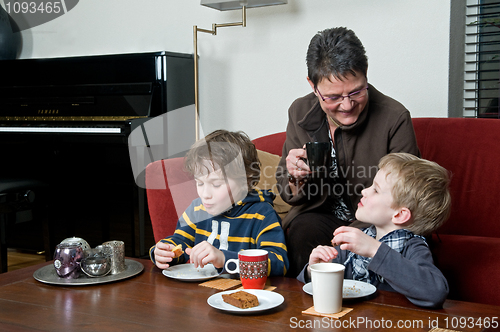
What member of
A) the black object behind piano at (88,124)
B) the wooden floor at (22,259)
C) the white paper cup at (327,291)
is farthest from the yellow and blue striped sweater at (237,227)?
the wooden floor at (22,259)

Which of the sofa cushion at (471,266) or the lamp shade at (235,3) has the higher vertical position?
the lamp shade at (235,3)

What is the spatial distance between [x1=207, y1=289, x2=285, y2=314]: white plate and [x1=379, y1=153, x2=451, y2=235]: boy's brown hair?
43 cm

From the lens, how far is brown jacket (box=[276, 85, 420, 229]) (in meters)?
1.72

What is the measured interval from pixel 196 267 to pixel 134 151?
5.97 ft

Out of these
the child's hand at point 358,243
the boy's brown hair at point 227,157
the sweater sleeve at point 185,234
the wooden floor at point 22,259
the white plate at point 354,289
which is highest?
the boy's brown hair at point 227,157

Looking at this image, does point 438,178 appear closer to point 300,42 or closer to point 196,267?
point 196,267

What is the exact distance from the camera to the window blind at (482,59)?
8.58ft

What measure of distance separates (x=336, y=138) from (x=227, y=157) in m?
0.48

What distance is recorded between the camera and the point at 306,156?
61.6 inches

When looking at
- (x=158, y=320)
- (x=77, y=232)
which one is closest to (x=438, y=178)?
(x=158, y=320)

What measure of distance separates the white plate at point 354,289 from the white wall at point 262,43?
1757 millimetres


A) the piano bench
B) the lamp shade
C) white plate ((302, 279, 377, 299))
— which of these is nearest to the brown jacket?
white plate ((302, 279, 377, 299))

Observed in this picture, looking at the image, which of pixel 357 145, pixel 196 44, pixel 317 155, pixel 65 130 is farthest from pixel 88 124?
pixel 317 155

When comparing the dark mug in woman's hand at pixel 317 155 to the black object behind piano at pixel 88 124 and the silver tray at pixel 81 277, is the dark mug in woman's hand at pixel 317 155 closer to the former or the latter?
the silver tray at pixel 81 277
